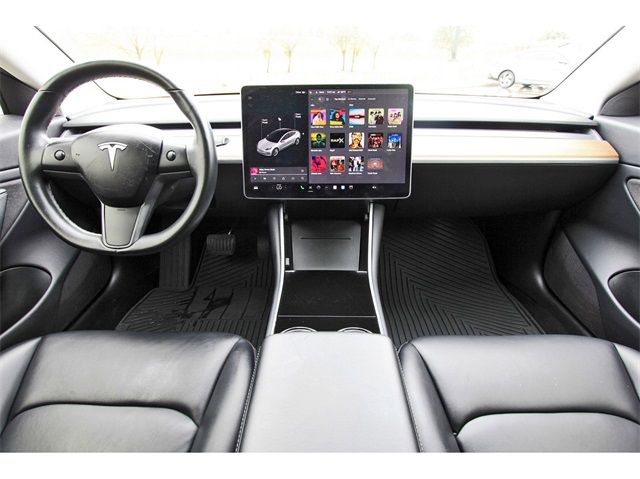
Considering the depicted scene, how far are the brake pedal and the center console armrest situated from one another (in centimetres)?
105

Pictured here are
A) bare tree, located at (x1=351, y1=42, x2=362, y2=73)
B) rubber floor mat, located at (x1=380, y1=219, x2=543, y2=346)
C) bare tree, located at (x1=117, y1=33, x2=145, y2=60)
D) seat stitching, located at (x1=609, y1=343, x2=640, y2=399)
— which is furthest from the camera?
rubber floor mat, located at (x1=380, y1=219, x2=543, y2=346)

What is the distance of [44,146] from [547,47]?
5.53 feet

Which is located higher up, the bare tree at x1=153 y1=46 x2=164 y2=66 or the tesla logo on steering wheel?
the bare tree at x1=153 y1=46 x2=164 y2=66

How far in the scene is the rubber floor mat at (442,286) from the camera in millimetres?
1713

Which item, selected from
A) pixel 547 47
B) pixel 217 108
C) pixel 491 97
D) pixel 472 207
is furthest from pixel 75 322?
pixel 547 47

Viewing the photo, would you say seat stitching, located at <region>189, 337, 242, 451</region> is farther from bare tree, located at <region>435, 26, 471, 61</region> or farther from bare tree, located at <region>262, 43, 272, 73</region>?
bare tree, located at <region>435, 26, 471, 61</region>

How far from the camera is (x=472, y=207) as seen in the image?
1695mm

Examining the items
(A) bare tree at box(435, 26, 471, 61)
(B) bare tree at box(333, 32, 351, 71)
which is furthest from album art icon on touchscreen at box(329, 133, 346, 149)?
(A) bare tree at box(435, 26, 471, 61)

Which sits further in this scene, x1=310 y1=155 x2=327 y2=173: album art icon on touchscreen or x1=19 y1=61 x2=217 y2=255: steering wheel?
x1=310 y1=155 x2=327 y2=173: album art icon on touchscreen

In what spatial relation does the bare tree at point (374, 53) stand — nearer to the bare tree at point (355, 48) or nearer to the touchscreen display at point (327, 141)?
the bare tree at point (355, 48)

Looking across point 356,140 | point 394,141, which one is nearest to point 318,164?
point 356,140

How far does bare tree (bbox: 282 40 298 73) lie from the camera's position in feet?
5.01

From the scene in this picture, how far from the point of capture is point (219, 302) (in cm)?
187

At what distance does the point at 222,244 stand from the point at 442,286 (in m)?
0.99
